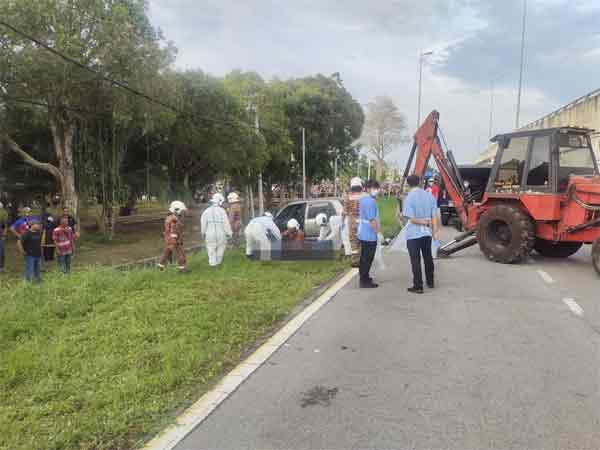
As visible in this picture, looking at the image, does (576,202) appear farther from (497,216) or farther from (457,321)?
(457,321)

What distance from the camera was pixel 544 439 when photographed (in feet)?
10.3

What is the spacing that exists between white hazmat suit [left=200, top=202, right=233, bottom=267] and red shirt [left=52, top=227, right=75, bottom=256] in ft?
10.5

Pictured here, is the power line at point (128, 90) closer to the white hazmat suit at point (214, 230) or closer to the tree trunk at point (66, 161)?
the tree trunk at point (66, 161)

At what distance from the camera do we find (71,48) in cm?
1416

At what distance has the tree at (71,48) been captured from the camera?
1398cm

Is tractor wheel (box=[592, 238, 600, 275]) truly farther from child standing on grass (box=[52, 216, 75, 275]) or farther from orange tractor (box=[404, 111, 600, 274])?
child standing on grass (box=[52, 216, 75, 275])

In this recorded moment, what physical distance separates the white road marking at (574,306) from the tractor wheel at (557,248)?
405cm

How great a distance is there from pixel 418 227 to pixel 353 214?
2517mm

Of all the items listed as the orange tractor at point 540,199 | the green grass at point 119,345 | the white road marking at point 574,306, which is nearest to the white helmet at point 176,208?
the green grass at point 119,345

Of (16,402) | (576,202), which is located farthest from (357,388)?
(576,202)

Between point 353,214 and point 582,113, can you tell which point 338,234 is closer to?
point 353,214

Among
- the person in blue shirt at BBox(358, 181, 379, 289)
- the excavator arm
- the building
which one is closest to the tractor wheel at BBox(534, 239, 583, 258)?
the excavator arm

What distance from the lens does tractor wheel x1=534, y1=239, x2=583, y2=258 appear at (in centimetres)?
1038

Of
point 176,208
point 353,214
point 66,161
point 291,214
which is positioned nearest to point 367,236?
point 353,214
